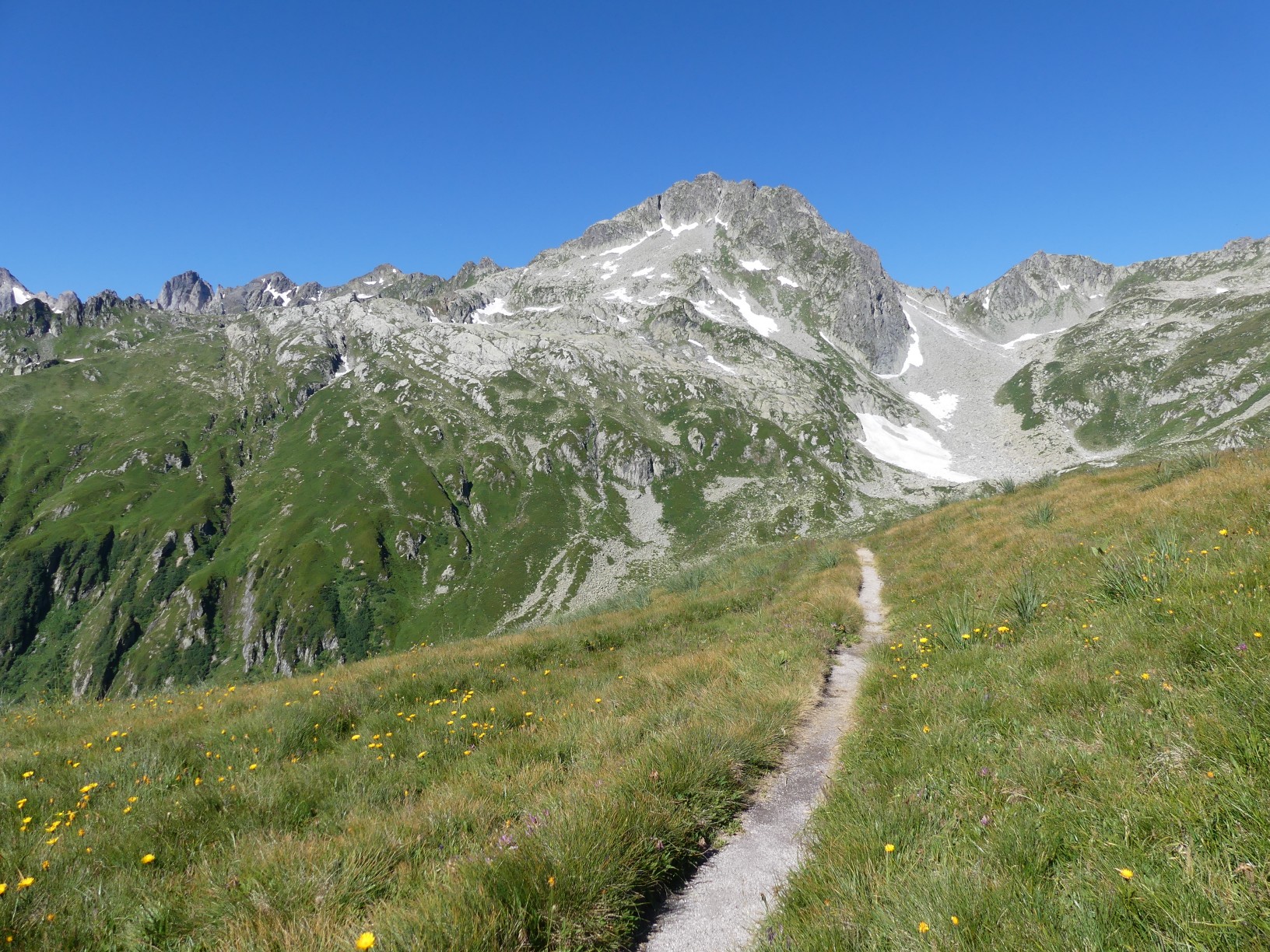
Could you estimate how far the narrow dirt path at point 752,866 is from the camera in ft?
12.9

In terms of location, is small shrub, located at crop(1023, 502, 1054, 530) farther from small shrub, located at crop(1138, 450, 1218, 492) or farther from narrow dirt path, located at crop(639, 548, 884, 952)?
narrow dirt path, located at crop(639, 548, 884, 952)

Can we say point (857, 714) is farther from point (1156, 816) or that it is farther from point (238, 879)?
point (238, 879)

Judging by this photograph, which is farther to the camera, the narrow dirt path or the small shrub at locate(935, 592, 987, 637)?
the small shrub at locate(935, 592, 987, 637)

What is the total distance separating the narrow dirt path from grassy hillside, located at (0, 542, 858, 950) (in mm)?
212

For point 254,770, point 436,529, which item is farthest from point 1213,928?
point 436,529

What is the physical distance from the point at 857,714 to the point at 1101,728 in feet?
10.2

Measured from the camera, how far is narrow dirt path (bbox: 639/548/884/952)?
3.94m

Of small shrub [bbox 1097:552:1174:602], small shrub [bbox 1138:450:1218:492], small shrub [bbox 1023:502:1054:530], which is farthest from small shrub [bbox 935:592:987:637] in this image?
small shrub [bbox 1138:450:1218:492]

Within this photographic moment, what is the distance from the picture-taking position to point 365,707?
919cm

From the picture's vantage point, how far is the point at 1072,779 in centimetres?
408

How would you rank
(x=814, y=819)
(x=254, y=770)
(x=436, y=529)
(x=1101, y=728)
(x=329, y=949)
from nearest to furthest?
1. (x=329, y=949)
2. (x=1101, y=728)
3. (x=814, y=819)
4. (x=254, y=770)
5. (x=436, y=529)

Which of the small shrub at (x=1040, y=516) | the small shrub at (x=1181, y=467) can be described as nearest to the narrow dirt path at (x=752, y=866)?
the small shrub at (x=1040, y=516)

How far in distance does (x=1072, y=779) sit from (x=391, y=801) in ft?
20.9

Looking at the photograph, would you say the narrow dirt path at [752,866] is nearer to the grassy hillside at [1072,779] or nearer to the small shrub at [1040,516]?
the grassy hillside at [1072,779]
